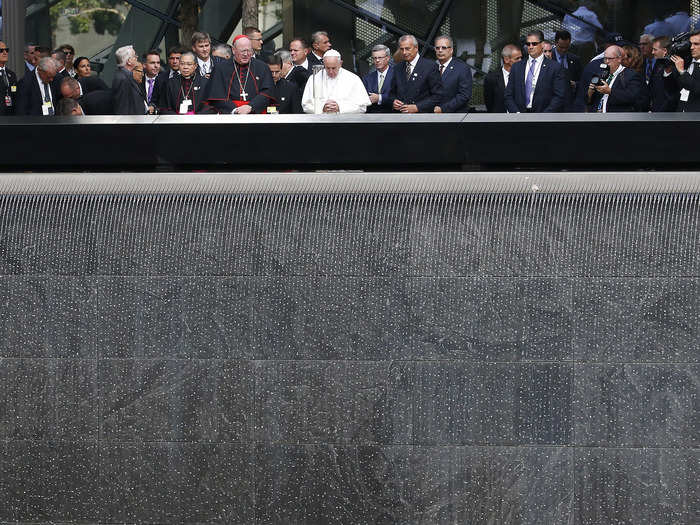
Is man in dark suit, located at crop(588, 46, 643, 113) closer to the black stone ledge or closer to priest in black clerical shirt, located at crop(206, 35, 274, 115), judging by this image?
priest in black clerical shirt, located at crop(206, 35, 274, 115)

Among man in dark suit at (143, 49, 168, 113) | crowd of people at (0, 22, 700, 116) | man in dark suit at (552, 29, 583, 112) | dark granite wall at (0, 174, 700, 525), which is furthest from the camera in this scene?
man in dark suit at (552, 29, 583, 112)

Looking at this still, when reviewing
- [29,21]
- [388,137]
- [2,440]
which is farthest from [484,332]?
[29,21]

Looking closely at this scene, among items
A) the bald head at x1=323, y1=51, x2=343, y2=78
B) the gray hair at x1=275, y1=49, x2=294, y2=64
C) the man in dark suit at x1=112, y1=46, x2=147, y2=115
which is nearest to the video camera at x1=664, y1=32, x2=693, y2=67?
the bald head at x1=323, y1=51, x2=343, y2=78

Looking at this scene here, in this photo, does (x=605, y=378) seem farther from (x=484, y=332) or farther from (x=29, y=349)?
(x=29, y=349)

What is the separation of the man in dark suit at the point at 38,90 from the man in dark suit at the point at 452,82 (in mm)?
3585

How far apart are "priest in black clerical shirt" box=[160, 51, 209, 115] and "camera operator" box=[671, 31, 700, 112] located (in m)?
4.09

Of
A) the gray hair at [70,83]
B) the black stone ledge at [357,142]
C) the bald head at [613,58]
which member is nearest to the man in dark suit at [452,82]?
the bald head at [613,58]

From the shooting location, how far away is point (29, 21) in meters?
19.5

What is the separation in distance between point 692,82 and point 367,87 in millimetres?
2967

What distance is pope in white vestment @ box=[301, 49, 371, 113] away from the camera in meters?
9.80

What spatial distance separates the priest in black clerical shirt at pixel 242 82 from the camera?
398 inches

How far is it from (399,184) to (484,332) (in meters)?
0.89

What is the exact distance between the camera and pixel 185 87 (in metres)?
10.6

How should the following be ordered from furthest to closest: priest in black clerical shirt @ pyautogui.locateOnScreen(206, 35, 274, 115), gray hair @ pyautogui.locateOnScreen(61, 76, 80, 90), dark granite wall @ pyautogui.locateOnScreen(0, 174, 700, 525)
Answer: gray hair @ pyautogui.locateOnScreen(61, 76, 80, 90) < priest in black clerical shirt @ pyautogui.locateOnScreen(206, 35, 274, 115) < dark granite wall @ pyautogui.locateOnScreen(0, 174, 700, 525)
